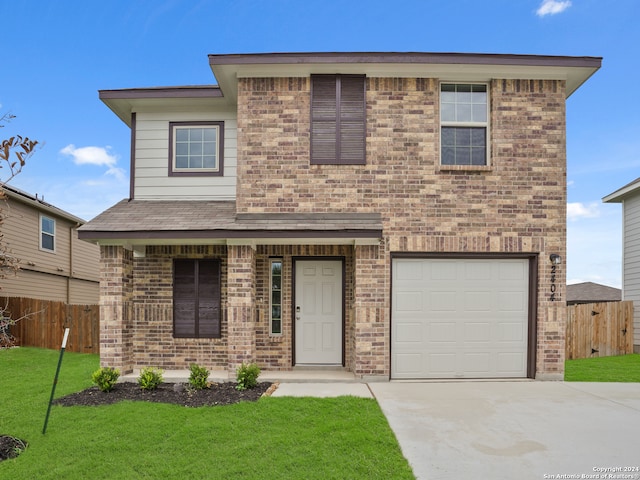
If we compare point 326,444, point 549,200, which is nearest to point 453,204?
point 549,200

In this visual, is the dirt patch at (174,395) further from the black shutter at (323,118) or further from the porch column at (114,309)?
the black shutter at (323,118)

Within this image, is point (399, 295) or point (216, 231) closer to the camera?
point (216, 231)

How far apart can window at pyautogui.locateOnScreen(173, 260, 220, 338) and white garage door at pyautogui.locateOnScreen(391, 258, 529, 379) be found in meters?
3.60

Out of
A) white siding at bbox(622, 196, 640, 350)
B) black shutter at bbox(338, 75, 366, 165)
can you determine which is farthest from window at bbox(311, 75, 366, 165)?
white siding at bbox(622, 196, 640, 350)

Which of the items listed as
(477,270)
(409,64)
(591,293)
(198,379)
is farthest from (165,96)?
(591,293)

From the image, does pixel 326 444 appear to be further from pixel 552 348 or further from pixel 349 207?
pixel 552 348

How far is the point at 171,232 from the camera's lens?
7.98 metres

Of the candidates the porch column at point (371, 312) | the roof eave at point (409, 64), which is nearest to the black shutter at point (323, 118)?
the roof eave at point (409, 64)

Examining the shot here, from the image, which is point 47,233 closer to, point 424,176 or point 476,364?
point 424,176

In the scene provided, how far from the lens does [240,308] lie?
8.12m

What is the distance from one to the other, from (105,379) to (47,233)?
11.7m

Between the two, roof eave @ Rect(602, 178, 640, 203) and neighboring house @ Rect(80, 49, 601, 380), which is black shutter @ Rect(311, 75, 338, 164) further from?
roof eave @ Rect(602, 178, 640, 203)

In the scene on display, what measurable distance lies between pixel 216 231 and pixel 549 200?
6172 mm

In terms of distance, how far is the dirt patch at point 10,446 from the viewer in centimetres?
516
